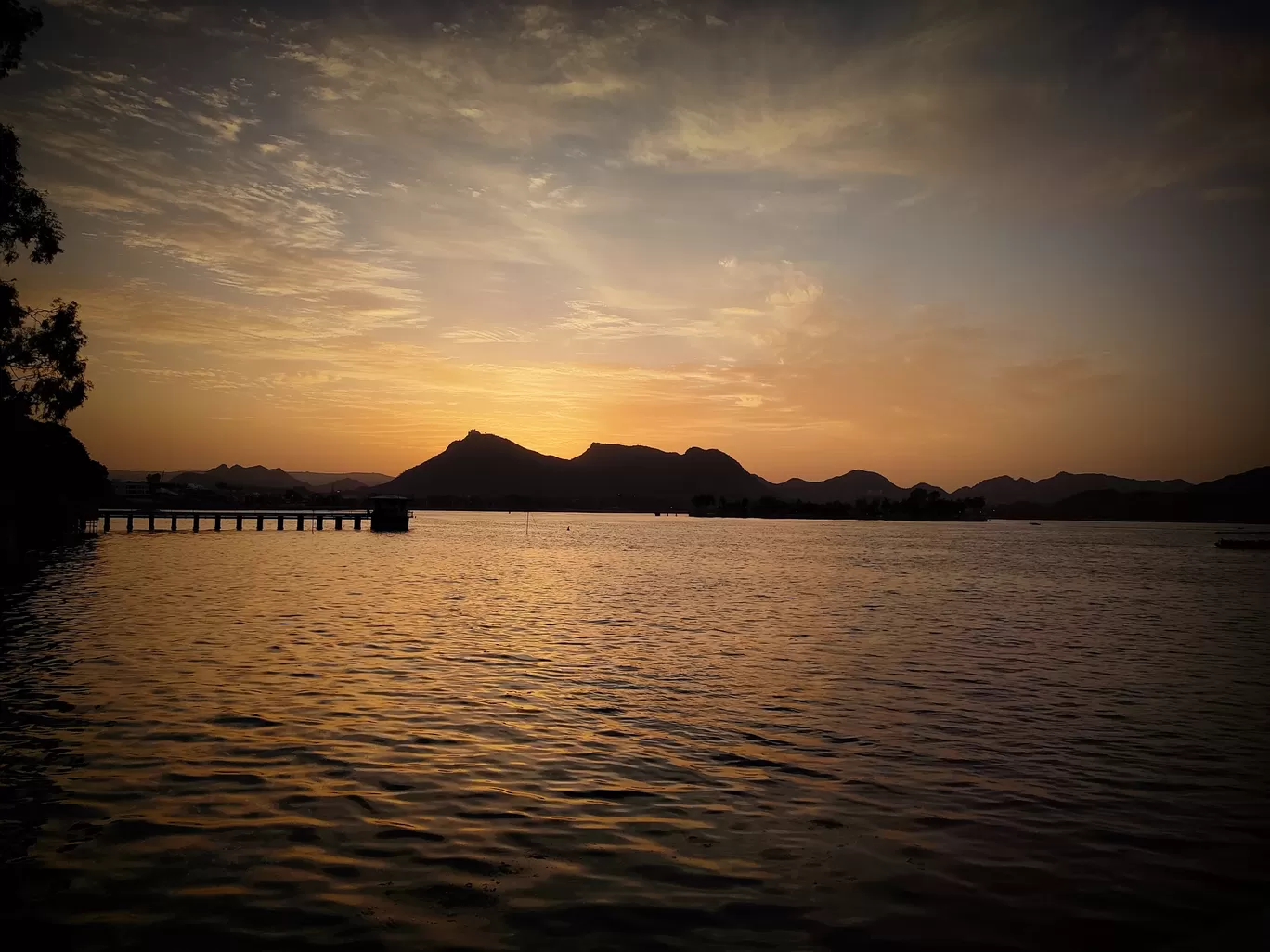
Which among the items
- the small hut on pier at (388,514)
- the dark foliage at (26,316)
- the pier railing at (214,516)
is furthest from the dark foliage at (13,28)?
the small hut on pier at (388,514)

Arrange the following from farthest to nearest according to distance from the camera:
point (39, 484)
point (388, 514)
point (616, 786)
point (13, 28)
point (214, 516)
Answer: point (214, 516)
point (388, 514)
point (39, 484)
point (13, 28)
point (616, 786)

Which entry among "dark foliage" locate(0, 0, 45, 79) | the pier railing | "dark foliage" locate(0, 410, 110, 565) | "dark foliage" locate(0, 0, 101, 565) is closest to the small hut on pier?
the pier railing

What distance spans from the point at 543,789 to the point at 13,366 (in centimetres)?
5139

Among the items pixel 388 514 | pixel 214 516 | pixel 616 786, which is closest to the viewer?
pixel 616 786

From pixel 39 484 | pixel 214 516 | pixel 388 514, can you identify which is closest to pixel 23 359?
pixel 39 484

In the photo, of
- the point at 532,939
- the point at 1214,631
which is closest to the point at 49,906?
the point at 532,939

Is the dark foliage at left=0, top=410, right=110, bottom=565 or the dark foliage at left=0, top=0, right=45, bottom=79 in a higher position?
the dark foliage at left=0, top=0, right=45, bottom=79

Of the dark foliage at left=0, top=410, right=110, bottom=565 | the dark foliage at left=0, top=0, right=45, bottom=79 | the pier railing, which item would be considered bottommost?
the pier railing

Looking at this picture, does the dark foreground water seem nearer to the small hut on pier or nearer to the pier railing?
the pier railing

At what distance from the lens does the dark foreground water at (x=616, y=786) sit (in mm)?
8781

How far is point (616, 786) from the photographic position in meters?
13.4

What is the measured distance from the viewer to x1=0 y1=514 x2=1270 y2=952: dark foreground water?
28.8 feet

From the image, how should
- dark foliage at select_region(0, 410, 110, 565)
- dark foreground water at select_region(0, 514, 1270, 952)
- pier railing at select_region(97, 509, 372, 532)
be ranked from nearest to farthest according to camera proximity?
dark foreground water at select_region(0, 514, 1270, 952), dark foliage at select_region(0, 410, 110, 565), pier railing at select_region(97, 509, 372, 532)

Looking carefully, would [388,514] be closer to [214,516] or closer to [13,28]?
[214,516]
